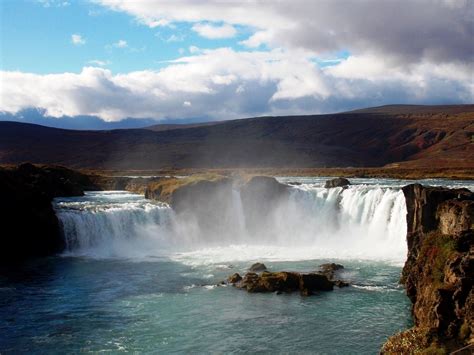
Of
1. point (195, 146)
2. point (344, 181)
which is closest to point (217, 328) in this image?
point (344, 181)

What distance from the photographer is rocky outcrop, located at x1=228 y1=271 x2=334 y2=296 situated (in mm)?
29281

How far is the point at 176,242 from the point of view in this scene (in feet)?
157

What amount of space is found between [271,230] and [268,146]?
12031cm

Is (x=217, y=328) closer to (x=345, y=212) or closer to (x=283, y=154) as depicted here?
(x=345, y=212)

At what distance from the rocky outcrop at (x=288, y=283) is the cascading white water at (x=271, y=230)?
31.9ft

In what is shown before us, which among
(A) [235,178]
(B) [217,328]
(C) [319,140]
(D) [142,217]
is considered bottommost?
(B) [217,328]

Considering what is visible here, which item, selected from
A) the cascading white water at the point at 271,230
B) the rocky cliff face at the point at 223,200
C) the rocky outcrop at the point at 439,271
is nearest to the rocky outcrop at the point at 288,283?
the rocky outcrop at the point at 439,271

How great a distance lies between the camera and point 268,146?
559ft

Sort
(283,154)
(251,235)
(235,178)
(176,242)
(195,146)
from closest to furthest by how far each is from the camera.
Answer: (176,242) → (251,235) → (235,178) → (283,154) → (195,146)

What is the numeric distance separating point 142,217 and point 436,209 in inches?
1123

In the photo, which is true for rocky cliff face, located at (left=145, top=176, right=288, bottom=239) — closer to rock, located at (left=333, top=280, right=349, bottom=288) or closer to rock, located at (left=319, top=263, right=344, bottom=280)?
rock, located at (left=319, top=263, right=344, bottom=280)

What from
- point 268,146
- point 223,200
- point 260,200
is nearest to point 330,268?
point 260,200

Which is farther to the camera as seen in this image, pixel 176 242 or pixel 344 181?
pixel 344 181

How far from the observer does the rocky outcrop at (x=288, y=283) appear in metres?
29.3
